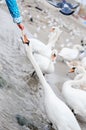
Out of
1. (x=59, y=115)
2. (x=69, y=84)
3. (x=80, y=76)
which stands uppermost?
(x=59, y=115)

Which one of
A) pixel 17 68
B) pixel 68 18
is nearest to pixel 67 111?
pixel 17 68

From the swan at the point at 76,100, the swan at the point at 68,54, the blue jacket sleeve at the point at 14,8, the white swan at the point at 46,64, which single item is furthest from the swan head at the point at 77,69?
the blue jacket sleeve at the point at 14,8

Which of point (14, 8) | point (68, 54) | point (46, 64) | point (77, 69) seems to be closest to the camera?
point (14, 8)

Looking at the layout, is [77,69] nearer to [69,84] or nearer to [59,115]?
[69,84]

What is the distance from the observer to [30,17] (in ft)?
44.2

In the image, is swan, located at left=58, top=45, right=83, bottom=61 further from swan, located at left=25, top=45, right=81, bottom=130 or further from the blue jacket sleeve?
the blue jacket sleeve

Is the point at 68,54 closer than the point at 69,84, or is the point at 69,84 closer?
the point at 69,84

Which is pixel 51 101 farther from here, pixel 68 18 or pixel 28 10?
pixel 68 18

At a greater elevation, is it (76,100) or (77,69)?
(76,100)

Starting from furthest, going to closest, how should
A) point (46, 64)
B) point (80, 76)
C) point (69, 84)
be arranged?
point (46, 64) → point (80, 76) → point (69, 84)

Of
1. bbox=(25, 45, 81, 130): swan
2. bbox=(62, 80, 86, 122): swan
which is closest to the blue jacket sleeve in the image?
bbox=(25, 45, 81, 130): swan

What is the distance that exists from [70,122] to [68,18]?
1140 centimetres

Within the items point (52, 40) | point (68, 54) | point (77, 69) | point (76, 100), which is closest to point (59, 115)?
point (76, 100)

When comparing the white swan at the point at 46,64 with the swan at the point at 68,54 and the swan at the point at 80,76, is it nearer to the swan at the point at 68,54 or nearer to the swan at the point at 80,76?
the swan at the point at 80,76
